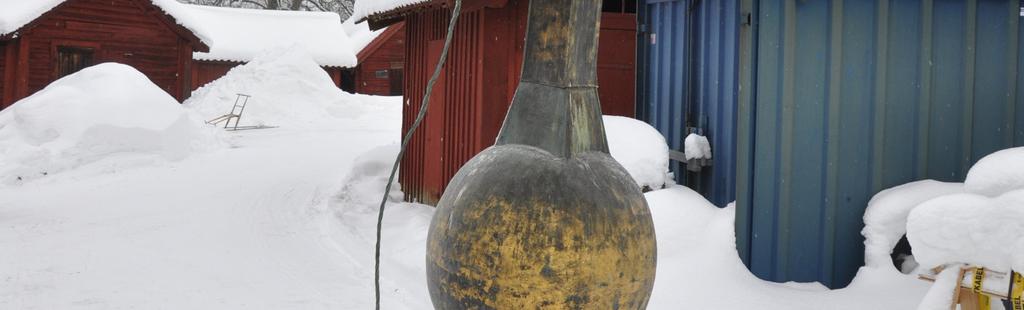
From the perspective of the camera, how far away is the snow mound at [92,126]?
1330 cm

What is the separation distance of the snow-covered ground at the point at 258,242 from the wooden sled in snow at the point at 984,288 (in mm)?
668

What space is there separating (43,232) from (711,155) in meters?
6.95

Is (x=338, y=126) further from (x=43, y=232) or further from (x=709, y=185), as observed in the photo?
(x=709, y=185)

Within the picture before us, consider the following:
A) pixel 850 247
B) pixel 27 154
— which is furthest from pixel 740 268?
pixel 27 154

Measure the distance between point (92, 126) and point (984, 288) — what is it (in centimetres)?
1410

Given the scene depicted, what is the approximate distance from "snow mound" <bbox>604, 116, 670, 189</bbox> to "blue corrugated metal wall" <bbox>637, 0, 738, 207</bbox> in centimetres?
37

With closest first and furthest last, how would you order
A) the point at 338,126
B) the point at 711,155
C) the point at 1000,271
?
the point at 1000,271 < the point at 711,155 < the point at 338,126

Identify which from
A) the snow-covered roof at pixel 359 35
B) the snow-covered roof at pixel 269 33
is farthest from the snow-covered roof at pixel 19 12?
the snow-covered roof at pixel 359 35

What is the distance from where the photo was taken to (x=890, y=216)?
5.81 m

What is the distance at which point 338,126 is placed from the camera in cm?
2417

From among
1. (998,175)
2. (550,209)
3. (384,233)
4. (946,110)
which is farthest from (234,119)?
(550,209)

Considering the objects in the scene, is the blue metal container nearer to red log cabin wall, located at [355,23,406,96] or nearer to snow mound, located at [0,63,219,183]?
snow mound, located at [0,63,219,183]

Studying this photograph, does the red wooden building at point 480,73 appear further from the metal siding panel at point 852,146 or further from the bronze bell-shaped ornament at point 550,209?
the bronze bell-shaped ornament at point 550,209

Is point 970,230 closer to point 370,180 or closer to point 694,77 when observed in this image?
point 694,77
